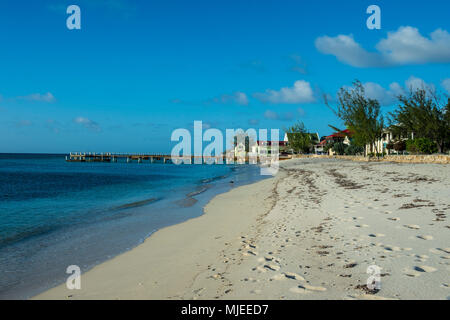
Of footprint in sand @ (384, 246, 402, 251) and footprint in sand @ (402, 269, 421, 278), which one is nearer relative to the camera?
footprint in sand @ (402, 269, 421, 278)

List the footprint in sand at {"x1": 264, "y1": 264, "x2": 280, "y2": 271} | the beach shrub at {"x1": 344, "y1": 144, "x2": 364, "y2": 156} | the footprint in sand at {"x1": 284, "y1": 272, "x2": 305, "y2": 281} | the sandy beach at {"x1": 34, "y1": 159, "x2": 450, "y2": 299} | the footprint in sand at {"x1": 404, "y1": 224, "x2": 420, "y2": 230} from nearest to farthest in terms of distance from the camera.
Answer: the sandy beach at {"x1": 34, "y1": 159, "x2": 450, "y2": 299} → the footprint in sand at {"x1": 284, "y1": 272, "x2": 305, "y2": 281} → the footprint in sand at {"x1": 264, "y1": 264, "x2": 280, "y2": 271} → the footprint in sand at {"x1": 404, "y1": 224, "x2": 420, "y2": 230} → the beach shrub at {"x1": 344, "y1": 144, "x2": 364, "y2": 156}

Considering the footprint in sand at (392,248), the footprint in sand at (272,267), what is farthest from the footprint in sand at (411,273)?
the footprint in sand at (272,267)

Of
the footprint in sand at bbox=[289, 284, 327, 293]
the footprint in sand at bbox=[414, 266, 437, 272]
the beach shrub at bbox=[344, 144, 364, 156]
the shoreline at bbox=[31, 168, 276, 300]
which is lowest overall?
the shoreline at bbox=[31, 168, 276, 300]

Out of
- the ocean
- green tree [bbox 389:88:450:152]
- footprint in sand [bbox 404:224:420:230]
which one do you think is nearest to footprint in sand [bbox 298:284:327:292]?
footprint in sand [bbox 404:224:420:230]

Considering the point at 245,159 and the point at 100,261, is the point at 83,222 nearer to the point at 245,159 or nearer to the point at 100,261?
the point at 100,261

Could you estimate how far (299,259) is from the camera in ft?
19.2

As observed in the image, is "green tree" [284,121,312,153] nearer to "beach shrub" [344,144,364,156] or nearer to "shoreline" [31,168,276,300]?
"beach shrub" [344,144,364,156]

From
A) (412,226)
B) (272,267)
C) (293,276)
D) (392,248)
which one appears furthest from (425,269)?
(412,226)

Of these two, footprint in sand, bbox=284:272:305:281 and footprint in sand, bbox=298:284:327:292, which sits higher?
footprint in sand, bbox=298:284:327:292

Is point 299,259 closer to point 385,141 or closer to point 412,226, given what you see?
point 412,226

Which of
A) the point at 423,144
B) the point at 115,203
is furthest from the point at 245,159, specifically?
the point at 115,203

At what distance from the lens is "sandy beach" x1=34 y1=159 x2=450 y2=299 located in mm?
4500

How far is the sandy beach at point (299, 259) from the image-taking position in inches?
177
